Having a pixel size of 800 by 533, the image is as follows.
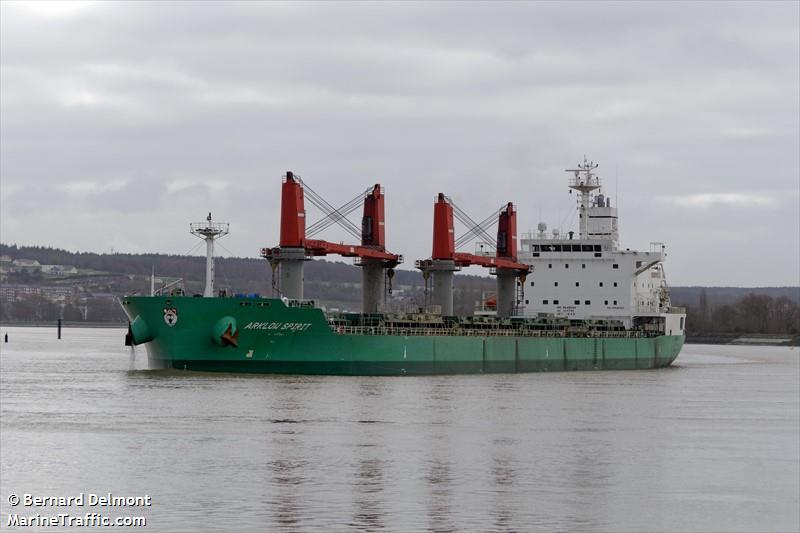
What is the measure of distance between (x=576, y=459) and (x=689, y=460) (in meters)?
2.28

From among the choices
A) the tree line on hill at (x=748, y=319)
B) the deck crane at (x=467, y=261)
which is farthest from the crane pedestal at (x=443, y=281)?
the tree line on hill at (x=748, y=319)

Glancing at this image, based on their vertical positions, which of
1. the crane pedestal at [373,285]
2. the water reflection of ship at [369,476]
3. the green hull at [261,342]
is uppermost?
the crane pedestal at [373,285]

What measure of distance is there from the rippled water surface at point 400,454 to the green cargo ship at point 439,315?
4.96ft

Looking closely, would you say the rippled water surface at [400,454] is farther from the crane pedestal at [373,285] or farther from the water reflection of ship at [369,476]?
the crane pedestal at [373,285]

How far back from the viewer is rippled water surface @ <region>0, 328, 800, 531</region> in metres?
17.8

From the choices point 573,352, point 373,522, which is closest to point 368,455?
point 373,522

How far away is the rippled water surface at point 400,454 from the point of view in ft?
58.5

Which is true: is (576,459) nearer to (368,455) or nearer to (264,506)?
(368,455)

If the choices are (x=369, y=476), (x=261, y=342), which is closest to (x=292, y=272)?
(x=261, y=342)

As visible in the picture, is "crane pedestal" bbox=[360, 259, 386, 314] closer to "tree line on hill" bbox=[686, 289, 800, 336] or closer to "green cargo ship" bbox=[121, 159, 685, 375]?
"green cargo ship" bbox=[121, 159, 685, 375]

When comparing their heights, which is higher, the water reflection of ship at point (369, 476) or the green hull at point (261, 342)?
the green hull at point (261, 342)

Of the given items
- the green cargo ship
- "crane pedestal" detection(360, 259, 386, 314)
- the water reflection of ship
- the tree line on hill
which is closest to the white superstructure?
the green cargo ship

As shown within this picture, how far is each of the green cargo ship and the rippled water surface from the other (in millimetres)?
1510

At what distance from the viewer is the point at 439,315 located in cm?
4734
